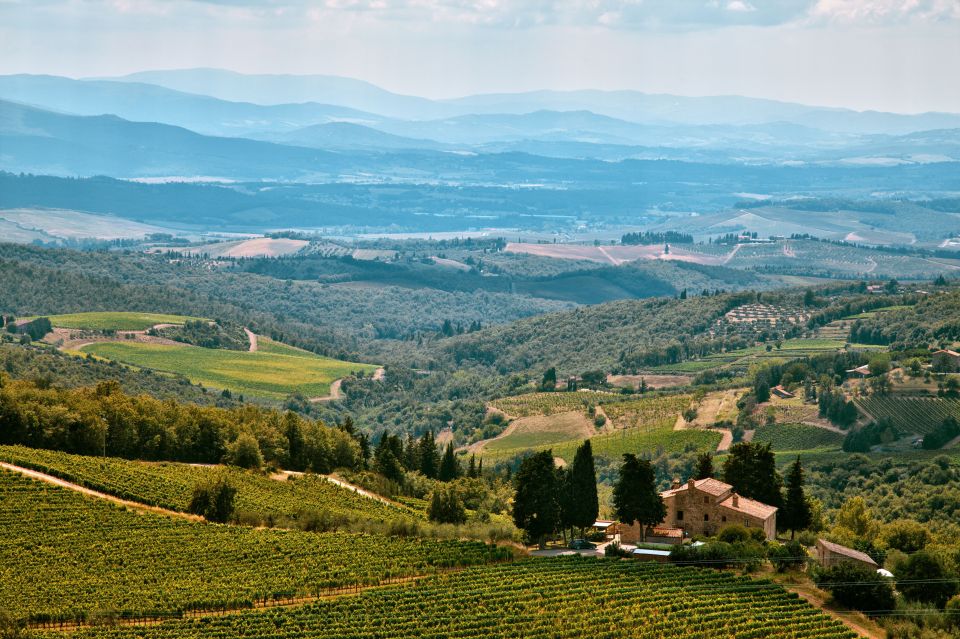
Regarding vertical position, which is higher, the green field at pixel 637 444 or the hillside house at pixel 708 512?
the hillside house at pixel 708 512

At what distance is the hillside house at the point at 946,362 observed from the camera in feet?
486

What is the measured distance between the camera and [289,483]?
287 ft

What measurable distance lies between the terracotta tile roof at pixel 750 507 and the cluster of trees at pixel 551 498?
749 centimetres

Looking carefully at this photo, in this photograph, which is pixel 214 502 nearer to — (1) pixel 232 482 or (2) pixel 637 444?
(1) pixel 232 482

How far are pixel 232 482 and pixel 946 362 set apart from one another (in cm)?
9626

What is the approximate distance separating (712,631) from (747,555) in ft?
38.6

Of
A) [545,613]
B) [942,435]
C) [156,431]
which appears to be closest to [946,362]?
[942,435]

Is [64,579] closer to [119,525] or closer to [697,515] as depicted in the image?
A: [119,525]

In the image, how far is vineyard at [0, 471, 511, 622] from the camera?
57406mm

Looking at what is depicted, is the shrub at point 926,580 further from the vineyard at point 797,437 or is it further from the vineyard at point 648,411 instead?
the vineyard at point 648,411

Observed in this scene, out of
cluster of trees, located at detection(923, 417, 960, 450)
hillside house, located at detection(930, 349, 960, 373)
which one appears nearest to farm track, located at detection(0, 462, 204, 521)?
cluster of trees, located at detection(923, 417, 960, 450)

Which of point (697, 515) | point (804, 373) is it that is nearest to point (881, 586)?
point (697, 515)

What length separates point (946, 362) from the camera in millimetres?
149500

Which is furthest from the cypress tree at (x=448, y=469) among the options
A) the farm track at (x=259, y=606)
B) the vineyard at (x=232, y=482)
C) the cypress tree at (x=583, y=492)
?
the farm track at (x=259, y=606)
